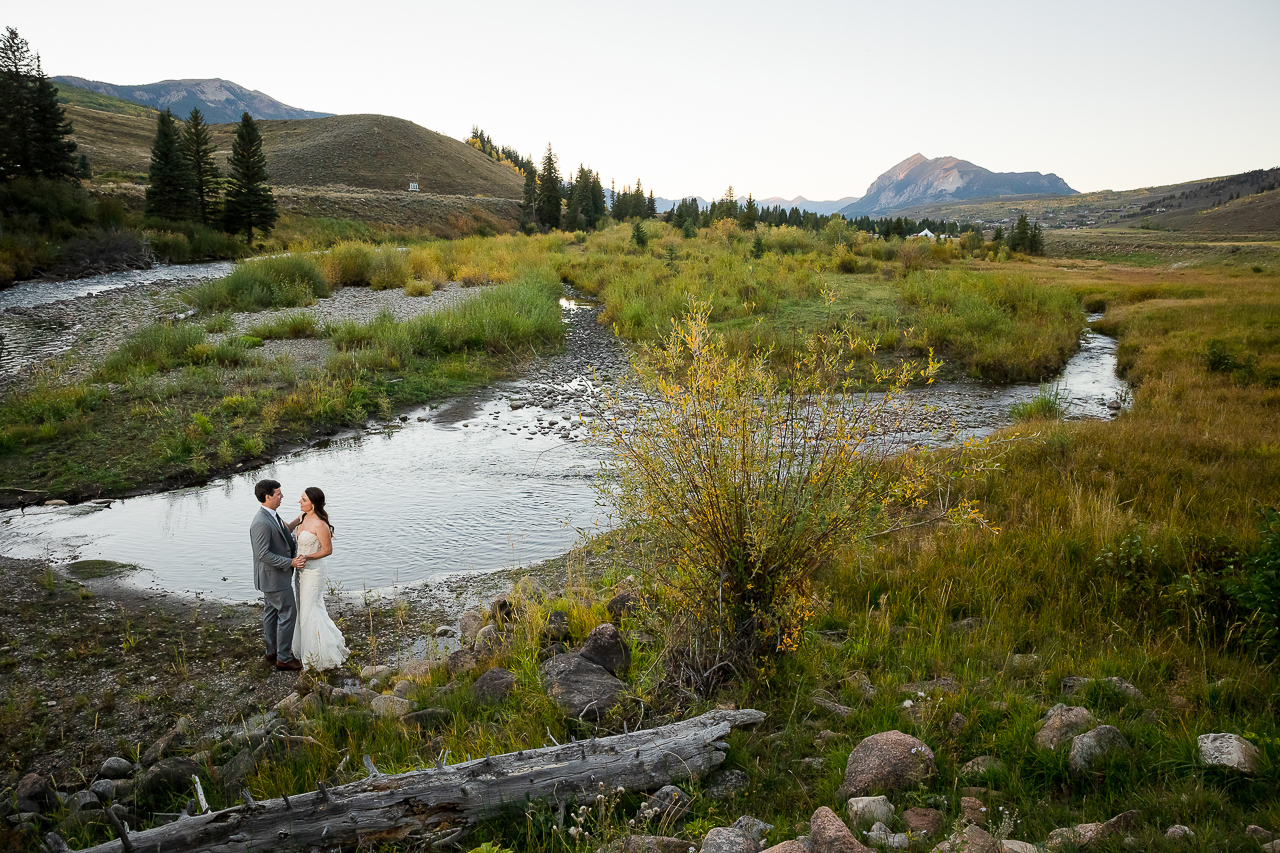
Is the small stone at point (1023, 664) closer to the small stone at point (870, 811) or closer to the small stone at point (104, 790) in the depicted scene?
the small stone at point (870, 811)

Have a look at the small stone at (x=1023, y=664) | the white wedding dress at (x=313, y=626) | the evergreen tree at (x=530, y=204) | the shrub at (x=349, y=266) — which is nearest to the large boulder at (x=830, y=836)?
the small stone at (x=1023, y=664)

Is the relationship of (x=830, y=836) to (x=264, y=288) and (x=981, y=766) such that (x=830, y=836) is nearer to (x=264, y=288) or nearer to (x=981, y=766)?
(x=981, y=766)

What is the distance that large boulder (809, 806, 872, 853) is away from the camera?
8.22ft

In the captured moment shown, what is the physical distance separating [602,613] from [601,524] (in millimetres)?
2823

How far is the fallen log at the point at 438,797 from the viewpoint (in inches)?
114

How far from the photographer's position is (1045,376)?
15141 millimetres

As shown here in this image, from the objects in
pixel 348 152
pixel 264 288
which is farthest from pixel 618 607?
pixel 348 152

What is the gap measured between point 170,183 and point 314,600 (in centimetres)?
4181

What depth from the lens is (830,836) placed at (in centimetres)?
256

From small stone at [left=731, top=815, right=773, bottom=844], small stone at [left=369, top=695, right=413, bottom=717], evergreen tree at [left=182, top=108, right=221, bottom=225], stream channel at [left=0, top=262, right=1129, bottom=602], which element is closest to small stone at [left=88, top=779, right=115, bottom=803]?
small stone at [left=369, top=695, right=413, bottom=717]

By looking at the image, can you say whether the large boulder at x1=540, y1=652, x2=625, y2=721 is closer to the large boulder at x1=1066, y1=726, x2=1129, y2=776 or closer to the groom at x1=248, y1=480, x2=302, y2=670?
the large boulder at x1=1066, y1=726, x2=1129, y2=776

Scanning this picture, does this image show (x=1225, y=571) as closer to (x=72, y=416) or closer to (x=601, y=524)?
(x=601, y=524)

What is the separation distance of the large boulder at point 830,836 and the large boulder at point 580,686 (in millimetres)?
1458

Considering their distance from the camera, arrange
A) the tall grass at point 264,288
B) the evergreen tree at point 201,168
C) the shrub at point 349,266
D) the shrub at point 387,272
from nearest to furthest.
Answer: the tall grass at point 264,288
the shrub at point 387,272
the shrub at point 349,266
the evergreen tree at point 201,168
